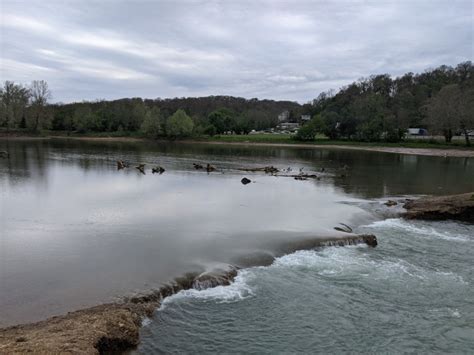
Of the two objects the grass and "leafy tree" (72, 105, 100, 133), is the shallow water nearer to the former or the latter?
the grass

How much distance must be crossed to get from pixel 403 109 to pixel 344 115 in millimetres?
17069

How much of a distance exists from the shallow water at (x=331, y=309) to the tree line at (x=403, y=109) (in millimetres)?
87843

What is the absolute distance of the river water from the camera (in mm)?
12609

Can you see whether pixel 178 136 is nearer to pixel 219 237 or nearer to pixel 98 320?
pixel 219 237

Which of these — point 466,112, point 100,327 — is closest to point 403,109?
point 466,112

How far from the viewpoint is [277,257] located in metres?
19.4

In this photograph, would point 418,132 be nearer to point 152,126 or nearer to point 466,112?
point 466,112

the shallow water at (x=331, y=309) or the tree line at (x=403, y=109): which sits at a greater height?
the tree line at (x=403, y=109)

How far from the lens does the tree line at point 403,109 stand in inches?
3809

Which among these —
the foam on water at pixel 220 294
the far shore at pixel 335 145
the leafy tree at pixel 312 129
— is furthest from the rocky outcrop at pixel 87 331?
the leafy tree at pixel 312 129

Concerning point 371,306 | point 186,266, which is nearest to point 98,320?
point 186,266

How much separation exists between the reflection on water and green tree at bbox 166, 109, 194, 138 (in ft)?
270

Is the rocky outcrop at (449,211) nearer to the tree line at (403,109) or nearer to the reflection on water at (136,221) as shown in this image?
the reflection on water at (136,221)

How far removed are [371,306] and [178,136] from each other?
125 metres
